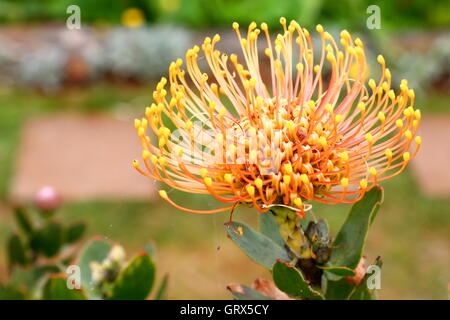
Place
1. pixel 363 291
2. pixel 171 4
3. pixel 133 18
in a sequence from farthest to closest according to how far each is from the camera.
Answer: pixel 133 18 → pixel 171 4 → pixel 363 291

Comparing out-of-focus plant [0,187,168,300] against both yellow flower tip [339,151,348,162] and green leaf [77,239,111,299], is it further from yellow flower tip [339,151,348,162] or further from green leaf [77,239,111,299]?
yellow flower tip [339,151,348,162]

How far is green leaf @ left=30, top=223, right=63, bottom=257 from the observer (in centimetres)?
186

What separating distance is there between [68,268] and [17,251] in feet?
0.99

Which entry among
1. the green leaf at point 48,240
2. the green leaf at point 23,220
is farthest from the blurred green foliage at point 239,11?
the green leaf at point 48,240

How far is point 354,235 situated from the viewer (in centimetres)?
123

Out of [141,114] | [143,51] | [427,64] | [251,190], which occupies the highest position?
[143,51]

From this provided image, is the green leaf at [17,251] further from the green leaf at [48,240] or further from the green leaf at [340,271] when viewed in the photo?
the green leaf at [340,271]

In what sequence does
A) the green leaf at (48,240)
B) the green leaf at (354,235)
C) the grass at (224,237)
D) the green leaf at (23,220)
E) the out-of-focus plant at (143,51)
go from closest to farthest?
the green leaf at (354,235) < the green leaf at (48,240) < the green leaf at (23,220) < the grass at (224,237) < the out-of-focus plant at (143,51)

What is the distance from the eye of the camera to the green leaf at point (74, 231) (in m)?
1.95

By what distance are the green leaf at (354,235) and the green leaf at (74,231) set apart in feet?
2.96

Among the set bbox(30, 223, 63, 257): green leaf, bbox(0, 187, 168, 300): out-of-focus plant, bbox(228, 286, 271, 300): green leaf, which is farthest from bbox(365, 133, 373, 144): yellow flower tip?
bbox(30, 223, 63, 257): green leaf

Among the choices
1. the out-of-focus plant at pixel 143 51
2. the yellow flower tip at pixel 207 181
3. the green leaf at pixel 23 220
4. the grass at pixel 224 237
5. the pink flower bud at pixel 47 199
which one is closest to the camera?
the yellow flower tip at pixel 207 181

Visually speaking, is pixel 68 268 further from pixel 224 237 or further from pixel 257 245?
pixel 224 237

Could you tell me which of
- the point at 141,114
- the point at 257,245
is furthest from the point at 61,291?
the point at 141,114
